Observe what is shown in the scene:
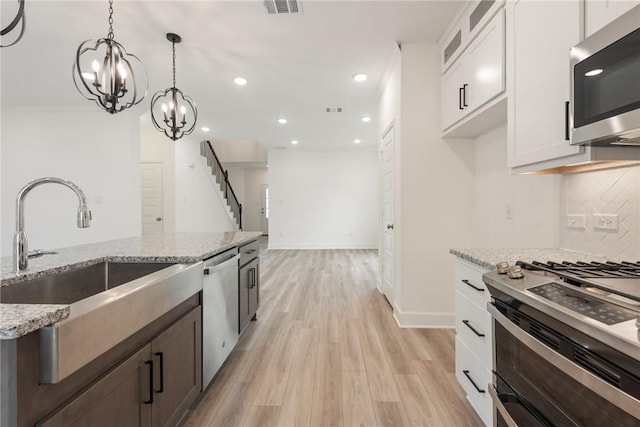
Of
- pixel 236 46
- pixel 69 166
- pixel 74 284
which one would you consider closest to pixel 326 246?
pixel 69 166

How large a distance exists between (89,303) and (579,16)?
7.10ft

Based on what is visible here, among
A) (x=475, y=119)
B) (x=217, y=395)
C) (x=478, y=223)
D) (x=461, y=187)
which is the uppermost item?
(x=475, y=119)

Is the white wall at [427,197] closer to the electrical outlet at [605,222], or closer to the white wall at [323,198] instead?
the electrical outlet at [605,222]

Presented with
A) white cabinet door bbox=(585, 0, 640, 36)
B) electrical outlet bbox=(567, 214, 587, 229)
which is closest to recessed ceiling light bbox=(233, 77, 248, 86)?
white cabinet door bbox=(585, 0, 640, 36)

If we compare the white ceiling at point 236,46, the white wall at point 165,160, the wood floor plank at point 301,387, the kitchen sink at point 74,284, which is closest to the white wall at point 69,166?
the white ceiling at point 236,46

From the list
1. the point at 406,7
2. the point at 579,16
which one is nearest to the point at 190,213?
the point at 406,7

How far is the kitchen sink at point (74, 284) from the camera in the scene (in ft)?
4.00

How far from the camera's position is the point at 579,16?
126 centimetres

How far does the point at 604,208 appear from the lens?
1522mm

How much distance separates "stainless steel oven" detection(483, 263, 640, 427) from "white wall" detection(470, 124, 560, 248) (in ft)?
2.53

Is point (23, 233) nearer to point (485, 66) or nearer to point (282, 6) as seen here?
point (282, 6)

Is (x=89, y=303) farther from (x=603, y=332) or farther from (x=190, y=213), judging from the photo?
(x=190, y=213)

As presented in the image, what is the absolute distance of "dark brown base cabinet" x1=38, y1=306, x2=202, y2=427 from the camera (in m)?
0.91

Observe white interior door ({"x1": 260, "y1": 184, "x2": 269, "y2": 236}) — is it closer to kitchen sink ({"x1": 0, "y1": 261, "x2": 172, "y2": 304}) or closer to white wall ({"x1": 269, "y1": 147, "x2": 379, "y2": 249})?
white wall ({"x1": 269, "y1": 147, "x2": 379, "y2": 249})
